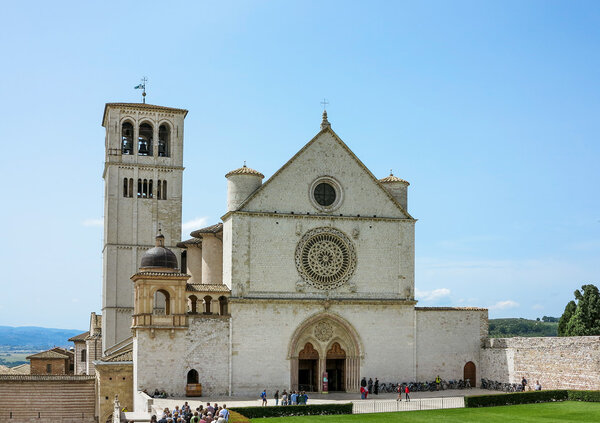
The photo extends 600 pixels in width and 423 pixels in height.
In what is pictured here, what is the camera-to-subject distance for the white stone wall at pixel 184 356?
4181 centimetres

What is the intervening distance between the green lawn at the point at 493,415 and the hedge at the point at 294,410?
0.68 m

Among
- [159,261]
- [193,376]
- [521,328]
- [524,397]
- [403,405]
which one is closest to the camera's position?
[403,405]

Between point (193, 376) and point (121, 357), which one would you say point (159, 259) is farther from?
point (121, 357)

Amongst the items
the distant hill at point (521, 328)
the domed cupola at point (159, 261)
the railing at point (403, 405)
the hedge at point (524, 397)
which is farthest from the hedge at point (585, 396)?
the distant hill at point (521, 328)

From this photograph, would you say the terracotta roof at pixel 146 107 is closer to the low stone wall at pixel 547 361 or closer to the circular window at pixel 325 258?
the circular window at pixel 325 258

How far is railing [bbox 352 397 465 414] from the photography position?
38625 mm

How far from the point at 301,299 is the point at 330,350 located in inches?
146

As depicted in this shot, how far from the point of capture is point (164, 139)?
5991 cm

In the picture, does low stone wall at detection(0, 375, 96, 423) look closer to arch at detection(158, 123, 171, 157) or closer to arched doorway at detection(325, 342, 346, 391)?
arched doorway at detection(325, 342, 346, 391)

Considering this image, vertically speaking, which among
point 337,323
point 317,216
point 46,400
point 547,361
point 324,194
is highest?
point 324,194

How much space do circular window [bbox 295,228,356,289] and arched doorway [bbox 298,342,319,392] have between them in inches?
151

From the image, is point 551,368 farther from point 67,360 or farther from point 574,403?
point 67,360

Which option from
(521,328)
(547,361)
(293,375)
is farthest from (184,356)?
(521,328)

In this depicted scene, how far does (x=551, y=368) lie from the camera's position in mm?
41906
